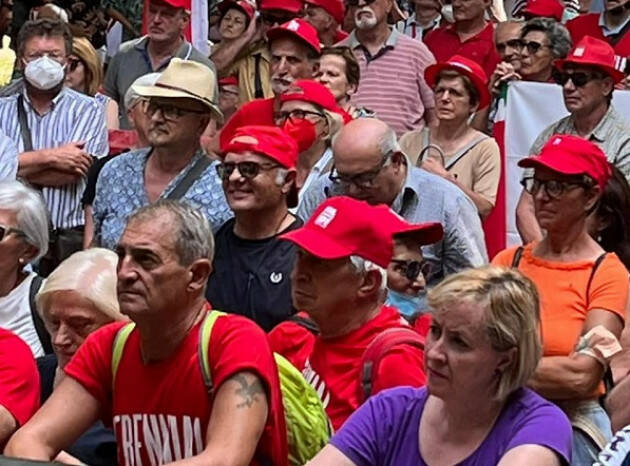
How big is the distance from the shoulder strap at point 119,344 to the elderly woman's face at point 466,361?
42.0 inches

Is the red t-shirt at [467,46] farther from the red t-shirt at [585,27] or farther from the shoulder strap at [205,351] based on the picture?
the shoulder strap at [205,351]

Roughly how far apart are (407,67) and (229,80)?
1.16 metres

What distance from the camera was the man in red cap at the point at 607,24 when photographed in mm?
12008

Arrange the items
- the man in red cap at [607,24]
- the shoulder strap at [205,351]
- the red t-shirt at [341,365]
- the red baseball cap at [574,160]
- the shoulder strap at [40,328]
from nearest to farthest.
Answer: the shoulder strap at [205,351]
the red t-shirt at [341,365]
the shoulder strap at [40,328]
the red baseball cap at [574,160]
the man in red cap at [607,24]

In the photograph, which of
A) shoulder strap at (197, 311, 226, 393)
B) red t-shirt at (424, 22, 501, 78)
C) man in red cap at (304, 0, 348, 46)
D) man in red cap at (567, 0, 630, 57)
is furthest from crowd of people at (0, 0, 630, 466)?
man in red cap at (567, 0, 630, 57)

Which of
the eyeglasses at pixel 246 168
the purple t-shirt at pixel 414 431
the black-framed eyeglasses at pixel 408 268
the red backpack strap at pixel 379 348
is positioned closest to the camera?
the purple t-shirt at pixel 414 431

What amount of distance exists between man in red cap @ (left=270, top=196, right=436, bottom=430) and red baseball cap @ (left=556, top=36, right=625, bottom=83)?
376 cm

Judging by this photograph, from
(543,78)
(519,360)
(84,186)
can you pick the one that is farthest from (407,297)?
(543,78)

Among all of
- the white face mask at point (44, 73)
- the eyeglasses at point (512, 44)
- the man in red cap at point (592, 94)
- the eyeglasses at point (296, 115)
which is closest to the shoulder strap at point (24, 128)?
the white face mask at point (44, 73)

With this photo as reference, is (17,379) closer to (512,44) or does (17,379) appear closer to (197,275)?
(197,275)

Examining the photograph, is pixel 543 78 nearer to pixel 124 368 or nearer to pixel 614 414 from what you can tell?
pixel 614 414

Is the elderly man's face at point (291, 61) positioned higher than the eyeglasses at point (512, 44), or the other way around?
the elderly man's face at point (291, 61)

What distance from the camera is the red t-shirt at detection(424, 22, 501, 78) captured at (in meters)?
11.8

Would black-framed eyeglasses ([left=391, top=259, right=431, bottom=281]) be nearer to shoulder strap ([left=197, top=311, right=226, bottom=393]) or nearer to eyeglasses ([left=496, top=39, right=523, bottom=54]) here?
shoulder strap ([left=197, top=311, right=226, bottom=393])
